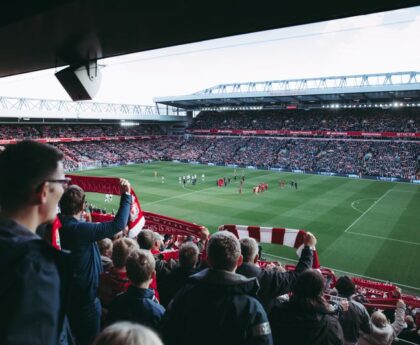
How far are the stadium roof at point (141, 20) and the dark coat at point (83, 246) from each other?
2299mm

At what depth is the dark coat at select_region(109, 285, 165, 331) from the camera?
2969 mm

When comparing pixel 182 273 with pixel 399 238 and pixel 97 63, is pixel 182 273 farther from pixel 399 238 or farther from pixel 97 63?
pixel 399 238

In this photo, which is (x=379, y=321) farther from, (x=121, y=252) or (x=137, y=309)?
(x=121, y=252)

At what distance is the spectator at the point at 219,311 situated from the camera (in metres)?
2.44

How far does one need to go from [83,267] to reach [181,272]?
1186 millimetres

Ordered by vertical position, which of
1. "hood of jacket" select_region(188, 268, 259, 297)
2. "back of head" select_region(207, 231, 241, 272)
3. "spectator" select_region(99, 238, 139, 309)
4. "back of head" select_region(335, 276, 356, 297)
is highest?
"back of head" select_region(207, 231, 241, 272)

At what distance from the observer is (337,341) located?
9.38ft

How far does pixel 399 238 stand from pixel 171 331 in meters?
21.5

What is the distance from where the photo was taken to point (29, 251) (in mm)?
1504

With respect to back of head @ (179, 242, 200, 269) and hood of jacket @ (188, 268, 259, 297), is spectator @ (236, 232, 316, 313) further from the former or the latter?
hood of jacket @ (188, 268, 259, 297)

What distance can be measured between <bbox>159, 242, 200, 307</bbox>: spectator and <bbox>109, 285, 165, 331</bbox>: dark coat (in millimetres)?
1042

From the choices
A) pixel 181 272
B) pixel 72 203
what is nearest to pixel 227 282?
pixel 181 272

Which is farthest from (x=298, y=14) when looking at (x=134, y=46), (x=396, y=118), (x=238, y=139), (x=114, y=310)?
(x=238, y=139)

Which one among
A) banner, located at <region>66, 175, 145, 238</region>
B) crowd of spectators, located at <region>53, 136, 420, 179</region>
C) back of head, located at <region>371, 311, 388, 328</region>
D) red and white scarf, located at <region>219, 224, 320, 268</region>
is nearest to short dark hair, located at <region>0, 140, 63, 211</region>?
banner, located at <region>66, 175, 145, 238</region>
